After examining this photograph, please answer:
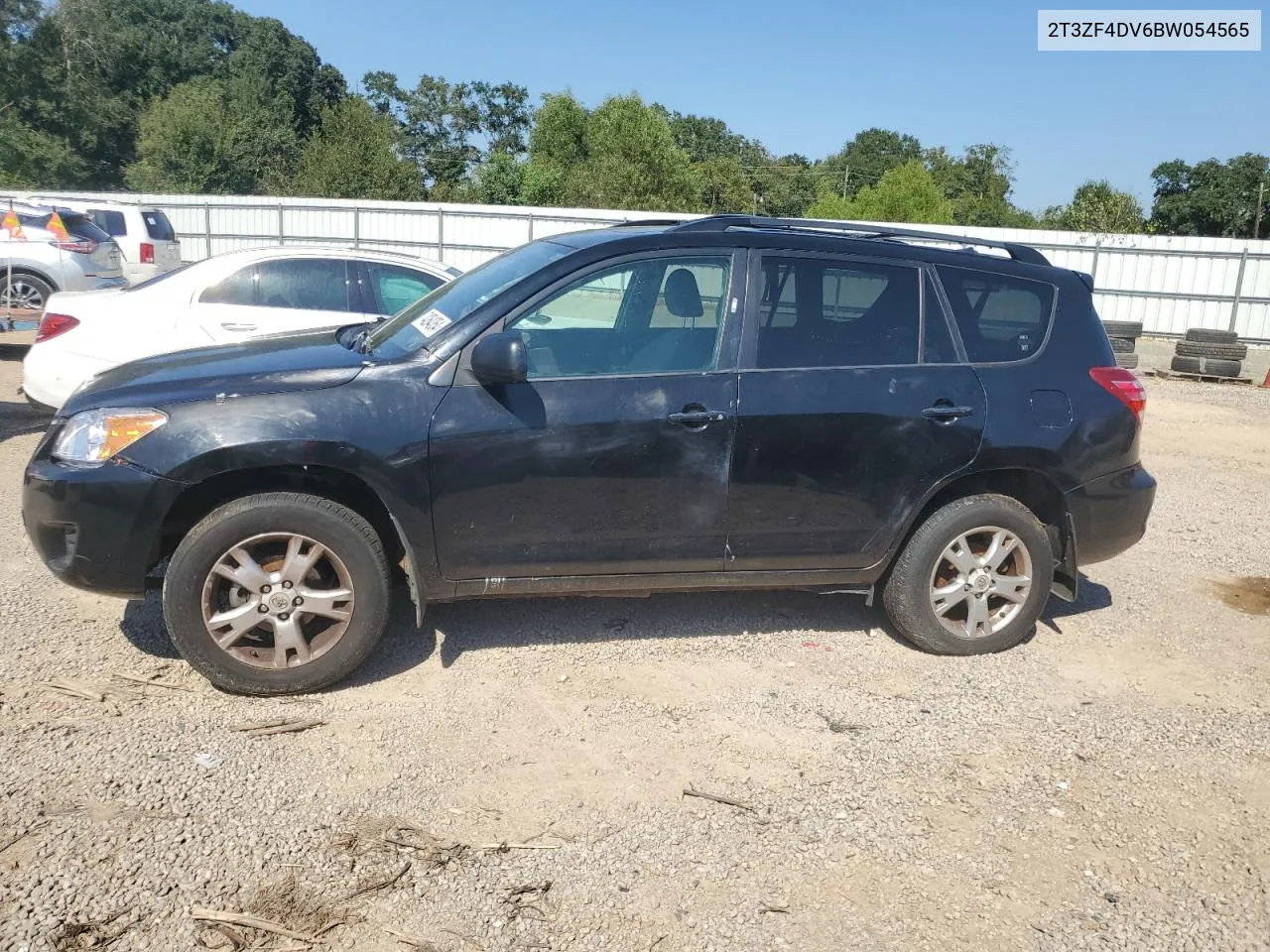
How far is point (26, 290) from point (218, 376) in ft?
34.9

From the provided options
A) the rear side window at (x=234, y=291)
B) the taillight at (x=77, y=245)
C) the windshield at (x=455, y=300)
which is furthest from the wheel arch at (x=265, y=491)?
the taillight at (x=77, y=245)

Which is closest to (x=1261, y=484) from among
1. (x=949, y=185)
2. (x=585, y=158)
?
(x=585, y=158)

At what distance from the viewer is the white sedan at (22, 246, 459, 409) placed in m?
7.26

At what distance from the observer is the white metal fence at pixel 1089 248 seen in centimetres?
2130

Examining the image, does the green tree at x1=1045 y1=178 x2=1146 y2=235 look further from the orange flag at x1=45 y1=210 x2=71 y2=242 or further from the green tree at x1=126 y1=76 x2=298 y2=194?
the orange flag at x1=45 y1=210 x2=71 y2=242

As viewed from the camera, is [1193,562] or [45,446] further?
[1193,562]

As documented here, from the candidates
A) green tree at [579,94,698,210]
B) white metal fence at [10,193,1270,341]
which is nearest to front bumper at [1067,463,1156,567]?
white metal fence at [10,193,1270,341]

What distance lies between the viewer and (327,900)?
2.86m

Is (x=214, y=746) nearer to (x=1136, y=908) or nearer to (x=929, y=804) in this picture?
(x=929, y=804)

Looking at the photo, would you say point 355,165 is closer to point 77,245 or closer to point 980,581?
point 77,245

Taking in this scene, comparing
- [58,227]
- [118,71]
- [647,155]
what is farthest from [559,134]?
[58,227]

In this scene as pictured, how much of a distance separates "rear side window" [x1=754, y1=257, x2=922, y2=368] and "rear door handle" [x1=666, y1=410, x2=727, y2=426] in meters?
0.30

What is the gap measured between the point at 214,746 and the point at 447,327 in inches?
70.7

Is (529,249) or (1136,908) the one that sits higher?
(529,249)
